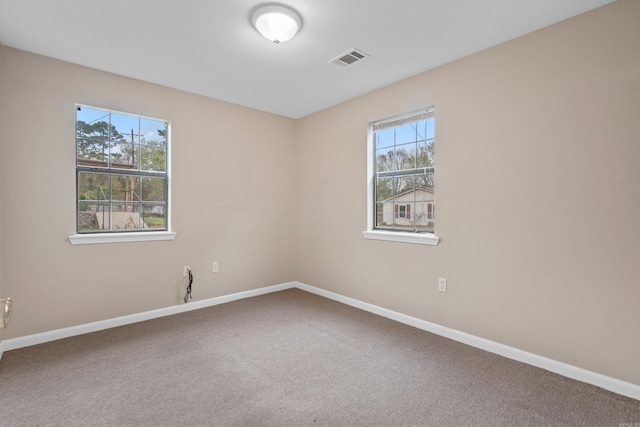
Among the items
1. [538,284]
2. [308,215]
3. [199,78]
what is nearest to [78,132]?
[199,78]

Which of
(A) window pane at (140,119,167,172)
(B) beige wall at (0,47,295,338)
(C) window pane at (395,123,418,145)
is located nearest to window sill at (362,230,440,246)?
(C) window pane at (395,123,418,145)

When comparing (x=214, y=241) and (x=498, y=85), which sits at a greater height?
(x=498, y=85)

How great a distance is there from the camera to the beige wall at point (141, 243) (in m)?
2.60

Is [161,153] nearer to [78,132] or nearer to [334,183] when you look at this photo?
[78,132]

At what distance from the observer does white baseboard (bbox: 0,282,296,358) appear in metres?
2.59

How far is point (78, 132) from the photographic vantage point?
2.91m

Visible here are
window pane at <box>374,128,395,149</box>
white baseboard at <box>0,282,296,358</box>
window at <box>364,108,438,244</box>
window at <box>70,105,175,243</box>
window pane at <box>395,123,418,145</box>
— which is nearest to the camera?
white baseboard at <box>0,282,296,358</box>

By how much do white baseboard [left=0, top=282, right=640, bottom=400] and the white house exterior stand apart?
98 centimetres

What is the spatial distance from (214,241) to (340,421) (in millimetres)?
2594

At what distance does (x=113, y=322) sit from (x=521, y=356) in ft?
12.0

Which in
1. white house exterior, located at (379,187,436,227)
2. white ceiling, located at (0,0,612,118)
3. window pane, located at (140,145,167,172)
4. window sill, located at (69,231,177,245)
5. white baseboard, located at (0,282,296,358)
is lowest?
white baseboard, located at (0,282,296,358)

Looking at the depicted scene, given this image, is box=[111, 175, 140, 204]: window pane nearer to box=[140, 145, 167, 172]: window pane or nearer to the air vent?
box=[140, 145, 167, 172]: window pane

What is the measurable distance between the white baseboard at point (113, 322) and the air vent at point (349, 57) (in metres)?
2.94

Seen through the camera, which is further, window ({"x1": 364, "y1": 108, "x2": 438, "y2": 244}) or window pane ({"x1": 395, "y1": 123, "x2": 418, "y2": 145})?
window pane ({"x1": 395, "y1": 123, "x2": 418, "y2": 145})
